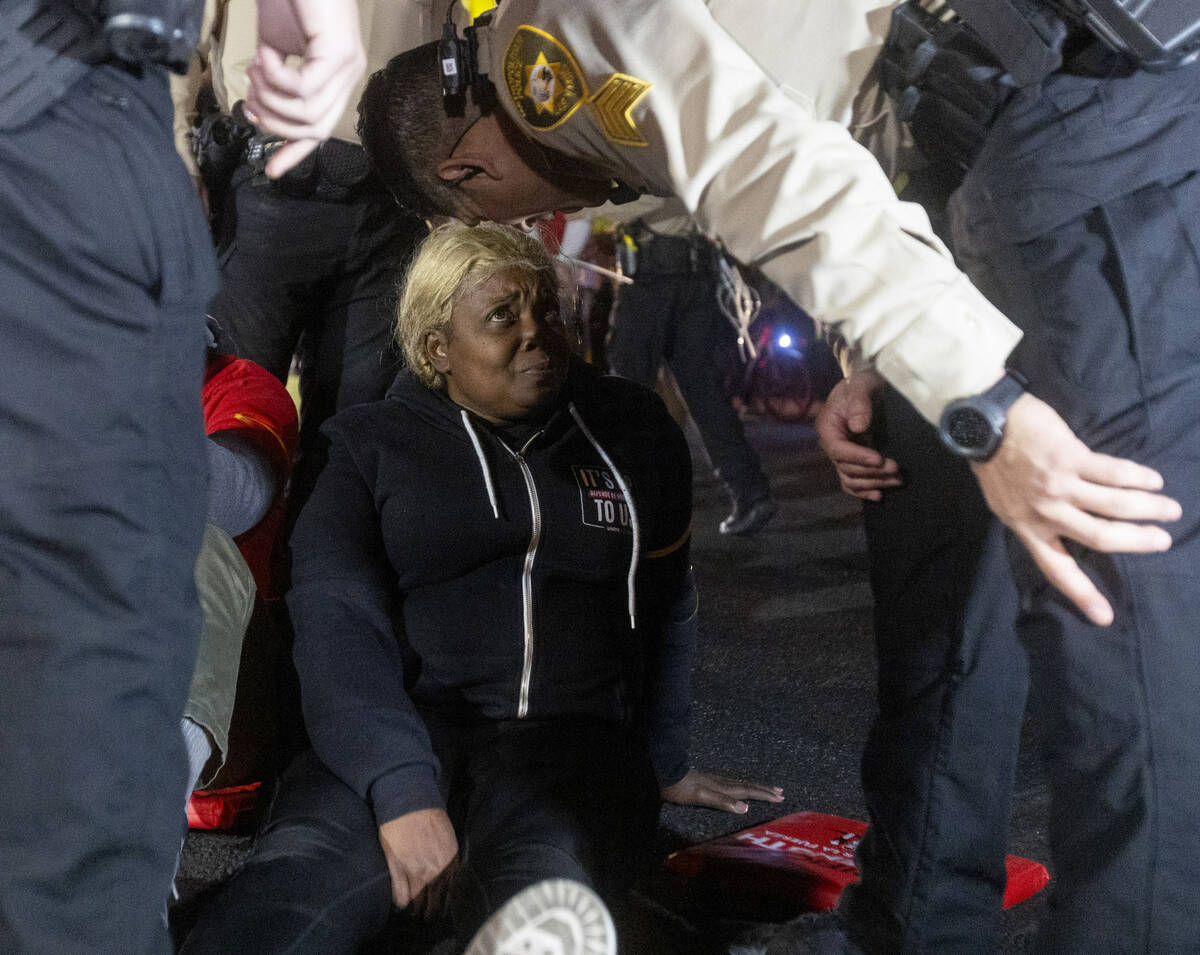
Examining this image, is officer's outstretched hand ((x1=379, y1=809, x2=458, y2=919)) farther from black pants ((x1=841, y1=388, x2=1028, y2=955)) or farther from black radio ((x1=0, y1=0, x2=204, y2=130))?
black radio ((x1=0, y1=0, x2=204, y2=130))

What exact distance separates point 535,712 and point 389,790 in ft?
0.81

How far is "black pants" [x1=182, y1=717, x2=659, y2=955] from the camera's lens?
1.25 metres

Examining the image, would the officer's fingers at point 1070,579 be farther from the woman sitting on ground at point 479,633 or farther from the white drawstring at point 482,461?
the white drawstring at point 482,461

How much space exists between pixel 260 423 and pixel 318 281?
61cm

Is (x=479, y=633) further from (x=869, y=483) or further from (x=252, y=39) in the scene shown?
(x=252, y=39)

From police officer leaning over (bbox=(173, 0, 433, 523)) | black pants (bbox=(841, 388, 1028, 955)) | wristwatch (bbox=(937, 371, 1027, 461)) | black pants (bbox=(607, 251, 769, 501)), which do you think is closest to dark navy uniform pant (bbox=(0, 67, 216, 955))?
wristwatch (bbox=(937, 371, 1027, 461))

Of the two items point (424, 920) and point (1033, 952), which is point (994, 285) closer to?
point (1033, 952)

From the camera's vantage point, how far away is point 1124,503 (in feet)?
2.79

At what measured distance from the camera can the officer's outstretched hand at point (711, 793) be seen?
1816 millimetres

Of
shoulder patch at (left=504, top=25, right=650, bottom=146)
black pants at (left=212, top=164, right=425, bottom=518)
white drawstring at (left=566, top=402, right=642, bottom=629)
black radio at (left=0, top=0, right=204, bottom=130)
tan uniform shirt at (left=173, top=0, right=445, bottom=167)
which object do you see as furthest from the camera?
black pants at (left=212, top=164, right=425, bottom=518)

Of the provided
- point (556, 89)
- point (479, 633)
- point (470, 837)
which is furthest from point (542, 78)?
point (470, 837)

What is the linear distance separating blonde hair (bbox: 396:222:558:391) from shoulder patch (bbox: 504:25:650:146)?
0.54 m

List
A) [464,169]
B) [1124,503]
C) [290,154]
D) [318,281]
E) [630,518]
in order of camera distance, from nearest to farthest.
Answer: [1124,503] → [290,154] → [464,169] → [630,518] → [318,281]

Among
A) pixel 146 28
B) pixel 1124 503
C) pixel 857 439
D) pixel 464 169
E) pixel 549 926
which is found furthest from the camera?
pixel 464 169
